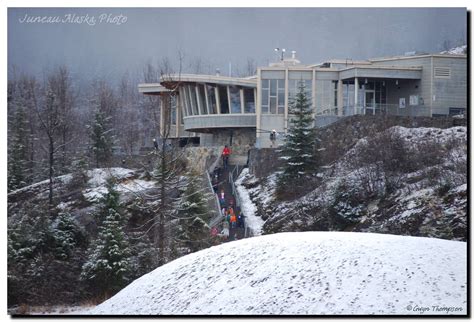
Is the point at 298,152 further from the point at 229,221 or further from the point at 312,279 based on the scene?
the point at 312,279

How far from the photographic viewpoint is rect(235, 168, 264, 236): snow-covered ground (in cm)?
2025

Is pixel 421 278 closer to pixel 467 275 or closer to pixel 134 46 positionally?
pixel 467 275

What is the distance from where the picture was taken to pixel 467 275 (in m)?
9.20

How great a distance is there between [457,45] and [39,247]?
58.0 ft

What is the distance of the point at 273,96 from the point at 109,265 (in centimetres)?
1533

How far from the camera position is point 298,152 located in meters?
23.2

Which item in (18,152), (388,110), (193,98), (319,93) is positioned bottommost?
(18,152)

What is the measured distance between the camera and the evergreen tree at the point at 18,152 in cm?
2751

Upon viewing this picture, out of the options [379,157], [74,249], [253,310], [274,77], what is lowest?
[74,249]

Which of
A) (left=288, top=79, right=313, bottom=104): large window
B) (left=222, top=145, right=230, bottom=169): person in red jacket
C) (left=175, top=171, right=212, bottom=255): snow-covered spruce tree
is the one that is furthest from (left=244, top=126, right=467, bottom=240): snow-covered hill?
(left=222, top=145, right=230, bottom=169): person in red jacket

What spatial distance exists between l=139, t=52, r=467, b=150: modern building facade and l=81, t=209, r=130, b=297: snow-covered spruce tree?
18.7 ft

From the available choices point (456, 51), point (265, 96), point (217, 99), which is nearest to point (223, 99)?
point (217, 99)

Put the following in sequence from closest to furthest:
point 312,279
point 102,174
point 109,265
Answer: point 312,279 < point 109,265 < point 102,174
